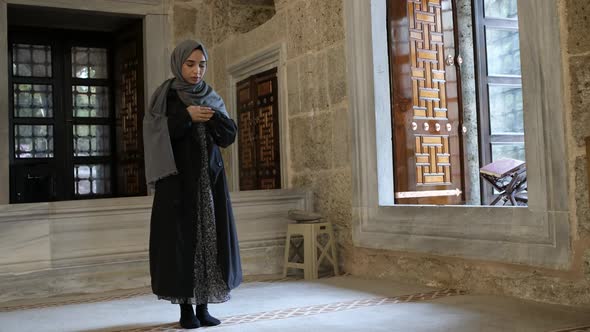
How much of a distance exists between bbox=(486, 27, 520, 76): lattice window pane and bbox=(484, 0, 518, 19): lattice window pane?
0.19 meters

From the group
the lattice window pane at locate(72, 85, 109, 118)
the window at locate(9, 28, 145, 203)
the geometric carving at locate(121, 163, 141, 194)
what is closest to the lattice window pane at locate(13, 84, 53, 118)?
the window at locate(9, 28, 145, 203)

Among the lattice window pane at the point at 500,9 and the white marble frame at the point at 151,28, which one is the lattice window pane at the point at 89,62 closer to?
the white marble frame at the point at 151,28

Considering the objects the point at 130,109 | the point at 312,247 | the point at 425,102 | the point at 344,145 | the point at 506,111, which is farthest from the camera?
the point at 130,109

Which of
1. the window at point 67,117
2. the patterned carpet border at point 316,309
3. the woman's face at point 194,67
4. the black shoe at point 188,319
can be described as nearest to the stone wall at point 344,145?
the patterned carpet border at point 316,309

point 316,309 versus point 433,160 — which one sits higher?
point 433,160

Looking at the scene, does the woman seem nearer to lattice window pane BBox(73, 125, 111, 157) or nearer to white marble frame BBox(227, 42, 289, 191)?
white marble frame BBox(227, 42, 289, 191)

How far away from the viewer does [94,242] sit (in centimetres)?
430

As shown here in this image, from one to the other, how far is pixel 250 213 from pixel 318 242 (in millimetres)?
564

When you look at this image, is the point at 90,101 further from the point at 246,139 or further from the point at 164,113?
the point at 164,113

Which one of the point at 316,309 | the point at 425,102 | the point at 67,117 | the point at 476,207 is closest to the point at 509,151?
the point at 425,102

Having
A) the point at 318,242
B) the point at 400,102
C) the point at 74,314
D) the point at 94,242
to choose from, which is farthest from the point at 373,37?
the point at 74,314

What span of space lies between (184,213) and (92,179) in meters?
5.41

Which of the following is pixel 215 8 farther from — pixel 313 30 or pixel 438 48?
pixel 438 48

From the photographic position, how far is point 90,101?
7984 millimetres
